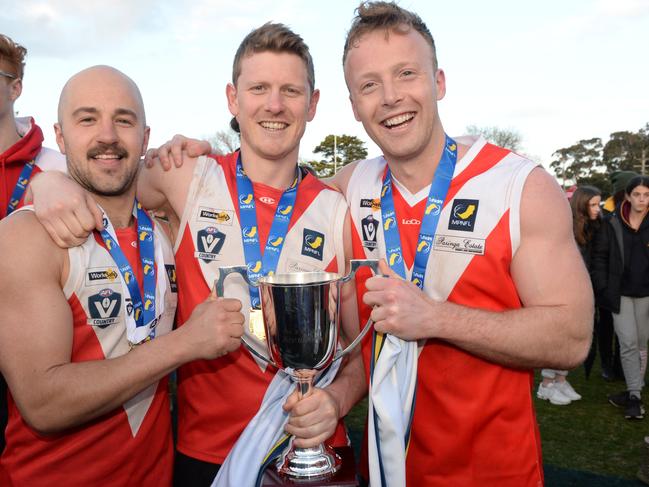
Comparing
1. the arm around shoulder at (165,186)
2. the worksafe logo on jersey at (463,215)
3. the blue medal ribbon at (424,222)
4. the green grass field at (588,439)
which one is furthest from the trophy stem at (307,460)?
the green grass field at (588,439)

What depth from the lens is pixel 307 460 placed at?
171 centimetres

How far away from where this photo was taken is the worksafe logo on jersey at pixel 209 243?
2.28m

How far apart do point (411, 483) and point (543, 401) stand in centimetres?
446

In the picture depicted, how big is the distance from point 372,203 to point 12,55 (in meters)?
2.30

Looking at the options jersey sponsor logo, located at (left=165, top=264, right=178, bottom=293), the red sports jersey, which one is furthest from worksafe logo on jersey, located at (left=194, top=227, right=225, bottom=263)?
the red sports jersey

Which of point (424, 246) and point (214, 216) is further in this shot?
point (214, 216)

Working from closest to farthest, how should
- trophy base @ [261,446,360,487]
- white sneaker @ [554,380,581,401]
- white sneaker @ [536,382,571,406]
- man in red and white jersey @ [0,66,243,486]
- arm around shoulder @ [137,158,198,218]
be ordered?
trophy base @ [261,446,360,487] < man in red and white jersey @ [0,66,243,486] < arm around shoulder @ [137,158,198,218] < white sneaker @ [536,382,571,406] < white sneaker @ [554,380,581,401]

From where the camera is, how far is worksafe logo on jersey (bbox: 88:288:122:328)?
1970 millimetres

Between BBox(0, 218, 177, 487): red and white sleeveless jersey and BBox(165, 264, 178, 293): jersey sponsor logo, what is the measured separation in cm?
25

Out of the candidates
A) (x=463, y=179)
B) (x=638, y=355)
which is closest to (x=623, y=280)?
(x=638, y=355)

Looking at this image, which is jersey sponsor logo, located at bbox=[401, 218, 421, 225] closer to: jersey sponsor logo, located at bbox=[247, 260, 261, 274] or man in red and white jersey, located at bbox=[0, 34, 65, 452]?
jersey sponsor logo, located at bbox=[247, 260, 261, 274]

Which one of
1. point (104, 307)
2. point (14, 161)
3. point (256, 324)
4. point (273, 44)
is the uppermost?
point (273, 44)

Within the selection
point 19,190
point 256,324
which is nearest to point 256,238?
point 256,324

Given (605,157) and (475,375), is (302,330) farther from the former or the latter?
(605,157)
